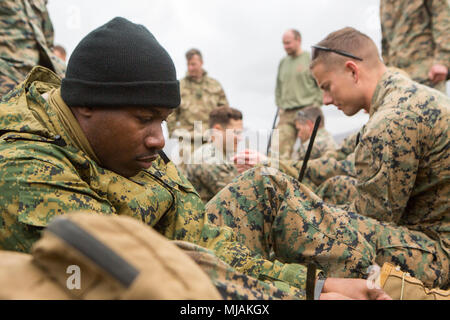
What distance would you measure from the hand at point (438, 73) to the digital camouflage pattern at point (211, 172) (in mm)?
2313

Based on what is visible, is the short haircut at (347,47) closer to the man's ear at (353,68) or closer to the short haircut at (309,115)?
the man's ear at (353,68)

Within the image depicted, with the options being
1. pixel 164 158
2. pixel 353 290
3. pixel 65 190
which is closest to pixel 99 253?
pixel 65 190

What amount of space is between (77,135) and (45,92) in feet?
0.99

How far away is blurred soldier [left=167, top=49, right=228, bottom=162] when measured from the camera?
9.18m

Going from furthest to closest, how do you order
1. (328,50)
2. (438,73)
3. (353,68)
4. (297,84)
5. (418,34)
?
(297,84) → (418,34) → (438,73) → (328,50) → (353,68)

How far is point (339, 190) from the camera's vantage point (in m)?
3.87

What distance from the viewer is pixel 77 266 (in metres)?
0.85

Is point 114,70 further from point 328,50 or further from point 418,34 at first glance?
point 418,34

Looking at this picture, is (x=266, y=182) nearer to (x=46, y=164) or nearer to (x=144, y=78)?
(x=144, y=78)

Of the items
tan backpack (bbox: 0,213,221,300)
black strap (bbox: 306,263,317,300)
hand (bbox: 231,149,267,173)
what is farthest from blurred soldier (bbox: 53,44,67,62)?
tan backpack (bbox: 0,213,221,300)

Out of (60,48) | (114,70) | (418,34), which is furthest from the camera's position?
(60,48)

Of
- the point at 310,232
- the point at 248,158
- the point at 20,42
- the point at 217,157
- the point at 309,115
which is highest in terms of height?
the point at 20,42

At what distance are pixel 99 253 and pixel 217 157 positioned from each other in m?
4.89

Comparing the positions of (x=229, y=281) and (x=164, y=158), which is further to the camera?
(x=164, y=158)
